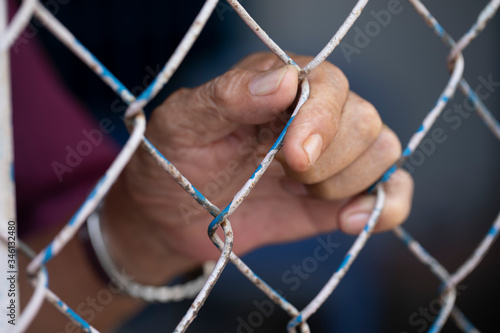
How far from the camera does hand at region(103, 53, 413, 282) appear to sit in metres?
0.57

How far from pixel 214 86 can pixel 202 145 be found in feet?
0.48

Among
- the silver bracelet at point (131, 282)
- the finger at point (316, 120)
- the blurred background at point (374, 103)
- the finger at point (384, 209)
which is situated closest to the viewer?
the finger at point (316, 120)

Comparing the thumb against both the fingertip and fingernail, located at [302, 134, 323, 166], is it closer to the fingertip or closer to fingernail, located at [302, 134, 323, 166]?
fingernail, located at [302, 134, 323, 166]

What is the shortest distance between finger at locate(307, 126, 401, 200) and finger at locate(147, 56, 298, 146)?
0.58 feet

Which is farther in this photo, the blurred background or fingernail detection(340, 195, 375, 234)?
the blurred background

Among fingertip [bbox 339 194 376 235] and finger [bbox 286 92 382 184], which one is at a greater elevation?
finger [bbox 286 92 382 184]

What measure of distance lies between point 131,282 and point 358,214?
50 cm

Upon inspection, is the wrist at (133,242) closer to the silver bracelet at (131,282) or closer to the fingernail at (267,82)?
the silver bracelet at (131,282)

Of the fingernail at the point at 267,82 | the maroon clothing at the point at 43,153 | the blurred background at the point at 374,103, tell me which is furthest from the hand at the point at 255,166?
the blurred background at the point at 374,103

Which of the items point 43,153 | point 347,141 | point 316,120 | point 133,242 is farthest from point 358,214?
point 43,153

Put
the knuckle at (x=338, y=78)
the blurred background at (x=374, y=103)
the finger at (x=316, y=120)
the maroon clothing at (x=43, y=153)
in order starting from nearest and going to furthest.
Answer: the finger at (x=316, y=120), the knuckle at (x=338, y=78), the maroon clothing at (x=43, y=153), the blurred background at (x=374, y=103)

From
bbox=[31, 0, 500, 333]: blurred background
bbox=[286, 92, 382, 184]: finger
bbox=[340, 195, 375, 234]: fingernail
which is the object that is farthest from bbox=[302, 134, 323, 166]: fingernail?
bbox=[31, 0, 500, 333]: blurred background

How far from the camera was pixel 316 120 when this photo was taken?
0.55 metres

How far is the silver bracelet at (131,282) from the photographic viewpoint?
3.06 ft
